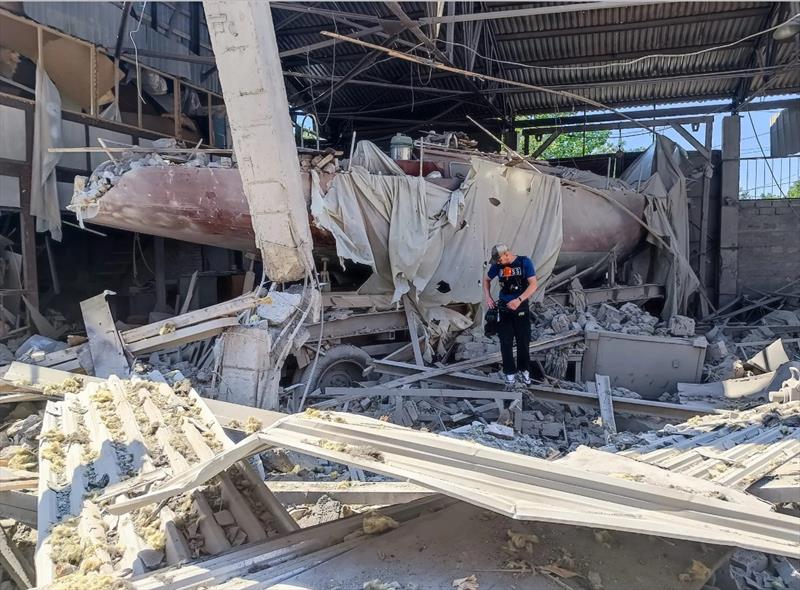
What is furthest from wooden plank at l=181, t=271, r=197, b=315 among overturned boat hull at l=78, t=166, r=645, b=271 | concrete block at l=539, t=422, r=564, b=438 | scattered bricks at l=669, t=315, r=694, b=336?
scattered bricks at l=669, t=315, r=694, b=336

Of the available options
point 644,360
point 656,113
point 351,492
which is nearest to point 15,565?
point 351,492

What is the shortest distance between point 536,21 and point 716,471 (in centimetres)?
955

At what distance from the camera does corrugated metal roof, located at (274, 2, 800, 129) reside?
10070 millimetres

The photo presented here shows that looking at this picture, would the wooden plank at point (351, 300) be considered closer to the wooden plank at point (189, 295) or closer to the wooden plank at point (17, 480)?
the wooden plank at point (189, 295)

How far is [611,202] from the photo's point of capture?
978 cm

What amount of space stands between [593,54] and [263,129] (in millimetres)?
9250

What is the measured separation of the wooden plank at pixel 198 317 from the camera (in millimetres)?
5484

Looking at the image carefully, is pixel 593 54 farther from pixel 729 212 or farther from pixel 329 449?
pixel 329 449

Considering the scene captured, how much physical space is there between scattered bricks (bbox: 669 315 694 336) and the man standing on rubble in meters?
3.69

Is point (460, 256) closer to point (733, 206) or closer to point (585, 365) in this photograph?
point (585, 365)

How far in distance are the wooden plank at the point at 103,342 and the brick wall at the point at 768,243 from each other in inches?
480

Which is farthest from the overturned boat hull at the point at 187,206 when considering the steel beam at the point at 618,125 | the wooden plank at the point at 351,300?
the steel beam at the point at 618,125

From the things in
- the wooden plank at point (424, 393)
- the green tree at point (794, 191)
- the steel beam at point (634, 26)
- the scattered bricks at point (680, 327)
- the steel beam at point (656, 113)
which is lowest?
the wooden plank at point (424, 393)

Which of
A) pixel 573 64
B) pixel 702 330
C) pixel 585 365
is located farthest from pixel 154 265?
pixel 702 330
